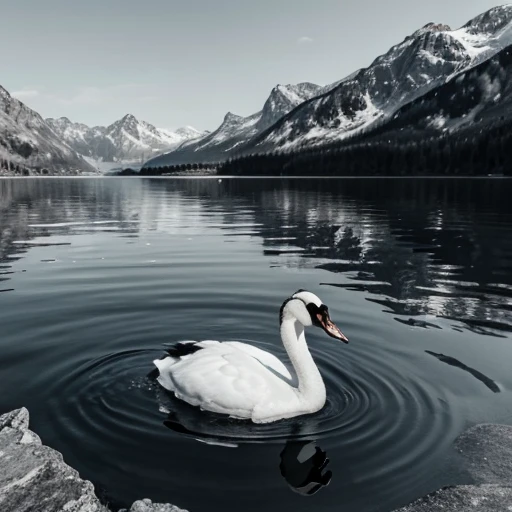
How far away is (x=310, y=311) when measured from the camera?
878 centimetres

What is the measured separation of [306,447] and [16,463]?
406 centimetres

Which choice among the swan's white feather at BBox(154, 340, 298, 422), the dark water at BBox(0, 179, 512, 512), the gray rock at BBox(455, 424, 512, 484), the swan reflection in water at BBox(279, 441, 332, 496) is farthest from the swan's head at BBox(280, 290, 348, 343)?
the gray rock at BBox(455, 424, 512, 484)

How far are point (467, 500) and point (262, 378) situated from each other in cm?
340

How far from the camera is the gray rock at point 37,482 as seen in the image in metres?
6.08

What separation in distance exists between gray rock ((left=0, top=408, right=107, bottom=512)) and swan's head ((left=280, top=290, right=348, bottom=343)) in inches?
A: 161

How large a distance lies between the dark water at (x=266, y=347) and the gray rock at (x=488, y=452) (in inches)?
11.7

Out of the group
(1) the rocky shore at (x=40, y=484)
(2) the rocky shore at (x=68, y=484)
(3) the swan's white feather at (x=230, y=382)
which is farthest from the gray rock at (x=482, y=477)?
(1) the rocky shore at (x=40, y=484)

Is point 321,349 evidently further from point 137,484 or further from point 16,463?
point 16,463

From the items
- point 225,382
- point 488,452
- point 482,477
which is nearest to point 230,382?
point 225,382

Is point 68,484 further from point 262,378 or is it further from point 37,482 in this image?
point 262,378

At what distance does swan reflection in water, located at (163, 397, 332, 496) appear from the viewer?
24.1ft

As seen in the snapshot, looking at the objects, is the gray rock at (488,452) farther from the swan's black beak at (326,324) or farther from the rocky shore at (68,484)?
the swan's black beak at (326,324)

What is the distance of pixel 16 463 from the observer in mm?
6691

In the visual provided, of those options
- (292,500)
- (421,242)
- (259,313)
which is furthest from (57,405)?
(421,242)
